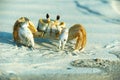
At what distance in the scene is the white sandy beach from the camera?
23.3ft

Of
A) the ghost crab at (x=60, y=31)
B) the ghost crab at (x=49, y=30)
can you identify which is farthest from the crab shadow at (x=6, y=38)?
the ghost crab at (x=60, y=31)

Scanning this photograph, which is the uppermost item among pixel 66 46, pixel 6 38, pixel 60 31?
pixel 60 31

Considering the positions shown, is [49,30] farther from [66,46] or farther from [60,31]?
[66,46]

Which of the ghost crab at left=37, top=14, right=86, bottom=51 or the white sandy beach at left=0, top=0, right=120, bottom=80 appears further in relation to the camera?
the ghost crab at left=37, top=14, right=86, bottom=51

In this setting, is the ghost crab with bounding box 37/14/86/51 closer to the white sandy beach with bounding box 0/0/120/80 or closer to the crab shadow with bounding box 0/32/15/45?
the white sandy beach with bounding box 0/0/120/80

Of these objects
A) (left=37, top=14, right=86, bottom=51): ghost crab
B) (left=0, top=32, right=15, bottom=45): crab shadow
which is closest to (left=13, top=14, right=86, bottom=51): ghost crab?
(left=37, top=14, right=86, bottom=51): ghost crab

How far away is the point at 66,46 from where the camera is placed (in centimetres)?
838

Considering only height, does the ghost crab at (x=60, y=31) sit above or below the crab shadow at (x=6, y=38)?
above

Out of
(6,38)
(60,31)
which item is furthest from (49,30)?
(6,38)

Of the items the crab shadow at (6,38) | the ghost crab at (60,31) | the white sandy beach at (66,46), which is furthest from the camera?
the crab shadow at (6,38)

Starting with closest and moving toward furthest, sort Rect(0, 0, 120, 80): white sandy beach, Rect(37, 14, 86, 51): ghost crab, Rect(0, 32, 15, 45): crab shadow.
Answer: Rect(0, 0, 120, 80): white sandy beach < Rect(37, 14, 86, 51): ghost crab < Rect(0, 32, 15, 45): crab shadow

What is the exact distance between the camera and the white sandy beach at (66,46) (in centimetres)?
711

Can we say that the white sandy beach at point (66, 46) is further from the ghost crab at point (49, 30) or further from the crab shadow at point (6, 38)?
the ghost crab at point (49, 30)

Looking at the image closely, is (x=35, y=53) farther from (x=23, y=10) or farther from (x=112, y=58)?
(x=23, y=10)
